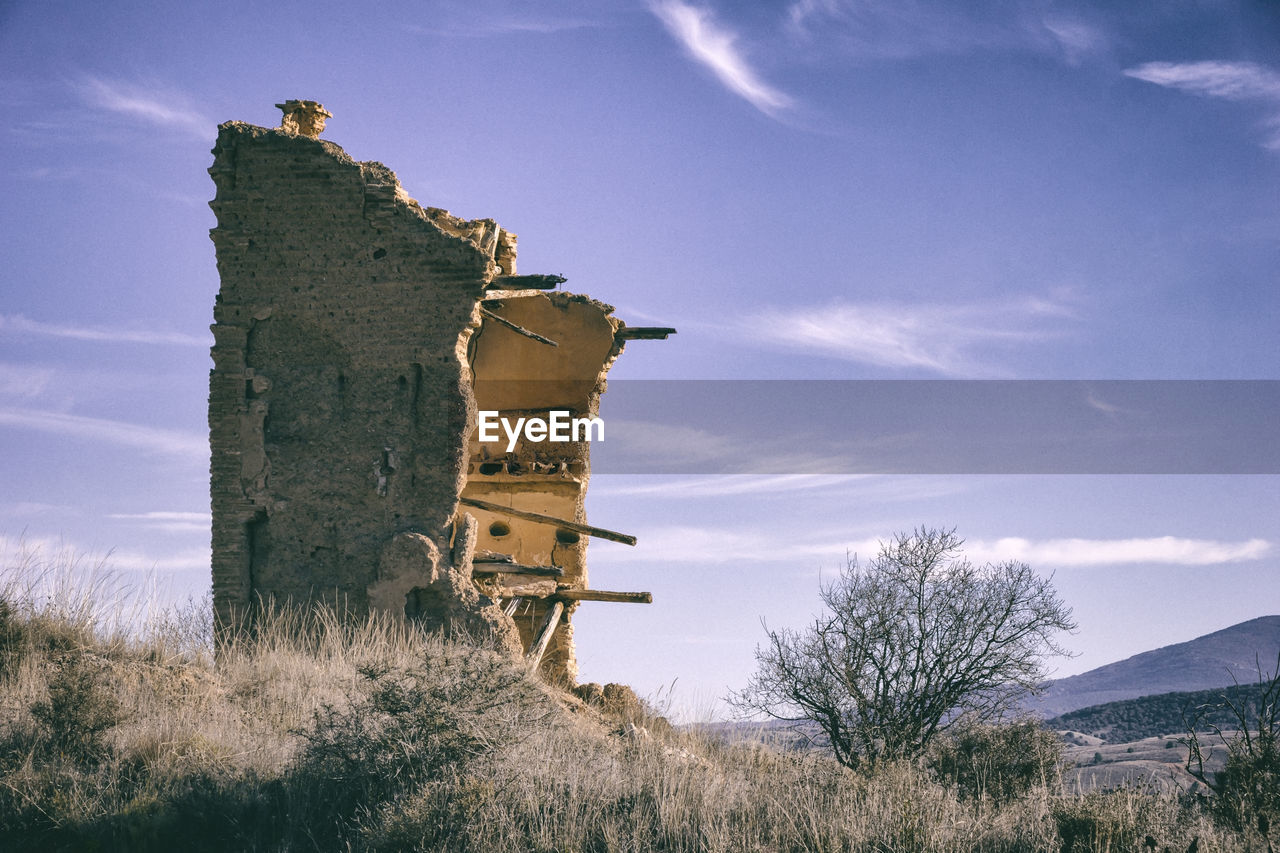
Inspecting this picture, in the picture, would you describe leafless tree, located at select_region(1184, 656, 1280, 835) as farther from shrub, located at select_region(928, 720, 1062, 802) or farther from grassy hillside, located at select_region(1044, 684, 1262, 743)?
grassy hillside, located at select_region(1044, 684, 1262, 743)

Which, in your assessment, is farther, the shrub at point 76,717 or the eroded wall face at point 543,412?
the eroded wall face at point 543,412

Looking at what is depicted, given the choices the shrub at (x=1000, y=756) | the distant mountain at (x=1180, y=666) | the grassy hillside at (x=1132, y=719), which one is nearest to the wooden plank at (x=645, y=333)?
the shrub at (x=1000, y=756)

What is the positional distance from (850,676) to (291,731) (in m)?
6.69

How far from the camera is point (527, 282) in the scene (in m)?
A: 13.9

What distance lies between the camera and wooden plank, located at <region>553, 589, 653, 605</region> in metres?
14.7

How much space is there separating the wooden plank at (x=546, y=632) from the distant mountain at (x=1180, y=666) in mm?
47678

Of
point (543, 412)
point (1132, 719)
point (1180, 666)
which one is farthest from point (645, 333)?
point (1180, 666)

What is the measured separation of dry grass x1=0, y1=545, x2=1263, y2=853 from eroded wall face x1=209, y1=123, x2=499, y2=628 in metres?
2.30

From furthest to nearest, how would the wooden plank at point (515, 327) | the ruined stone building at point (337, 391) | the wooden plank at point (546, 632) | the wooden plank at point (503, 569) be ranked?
the wooden plank at point (515, 327)
the wooden plank at point (546, 632)
the wooden plank at point (503, 569)
the ruined stone building at point (337, 391)

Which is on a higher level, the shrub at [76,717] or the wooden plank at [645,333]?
the wooden plank at [645,333]

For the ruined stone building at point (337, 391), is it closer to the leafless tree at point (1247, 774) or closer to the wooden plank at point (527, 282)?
the wooden plank at point (527, 282)

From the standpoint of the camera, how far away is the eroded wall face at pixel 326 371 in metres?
12.1

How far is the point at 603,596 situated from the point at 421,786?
7043mm

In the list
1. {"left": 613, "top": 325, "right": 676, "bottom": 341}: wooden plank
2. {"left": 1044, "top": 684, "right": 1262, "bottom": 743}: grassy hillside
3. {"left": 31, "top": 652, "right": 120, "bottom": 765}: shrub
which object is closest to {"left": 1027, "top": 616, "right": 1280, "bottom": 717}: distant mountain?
{"left": 1044, "top": 684, "right": 1262, "bottom": 743}: grassy hillside
